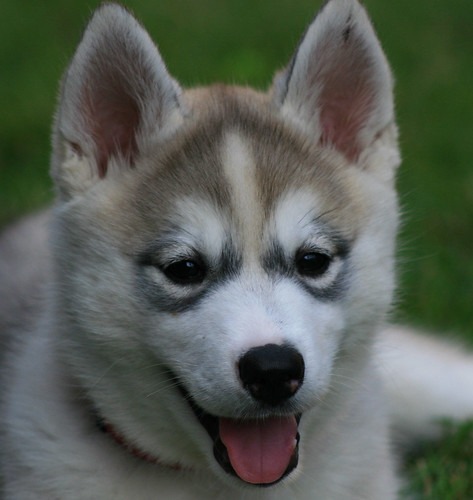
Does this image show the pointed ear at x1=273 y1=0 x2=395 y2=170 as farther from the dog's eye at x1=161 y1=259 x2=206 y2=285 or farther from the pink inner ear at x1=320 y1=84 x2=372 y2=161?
the dog's eye at x1=161 y1=259 x2=206 y2=285

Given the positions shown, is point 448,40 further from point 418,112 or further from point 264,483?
point 264,483

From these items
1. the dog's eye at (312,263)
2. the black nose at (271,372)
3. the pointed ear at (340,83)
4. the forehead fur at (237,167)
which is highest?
the pointed ear at (340,83)

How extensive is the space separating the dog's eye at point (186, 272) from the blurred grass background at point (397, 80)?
1.09 metres

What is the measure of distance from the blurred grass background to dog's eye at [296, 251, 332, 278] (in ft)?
2.54

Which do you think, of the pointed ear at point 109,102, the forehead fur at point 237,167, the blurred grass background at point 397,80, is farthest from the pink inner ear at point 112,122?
the blurred grass background at point 397,80

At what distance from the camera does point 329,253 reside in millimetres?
3588

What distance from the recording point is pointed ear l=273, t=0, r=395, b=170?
3.75 m

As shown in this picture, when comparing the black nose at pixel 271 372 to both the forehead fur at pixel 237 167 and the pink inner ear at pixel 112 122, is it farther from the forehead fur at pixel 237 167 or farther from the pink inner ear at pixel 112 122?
the pink inner ear at pixel 112 122

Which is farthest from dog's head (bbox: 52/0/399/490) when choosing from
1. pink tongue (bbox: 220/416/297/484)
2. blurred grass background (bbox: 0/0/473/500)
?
blurred grass background (bbox: 0/0/473/500)

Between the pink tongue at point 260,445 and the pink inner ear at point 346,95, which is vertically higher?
the pink inner ear at point 346,95

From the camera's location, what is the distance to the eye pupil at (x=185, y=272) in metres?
3.46

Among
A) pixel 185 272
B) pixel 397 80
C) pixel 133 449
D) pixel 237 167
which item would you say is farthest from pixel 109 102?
pixel 397 80

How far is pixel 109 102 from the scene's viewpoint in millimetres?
3814

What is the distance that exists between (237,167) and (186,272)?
1.24 feet
